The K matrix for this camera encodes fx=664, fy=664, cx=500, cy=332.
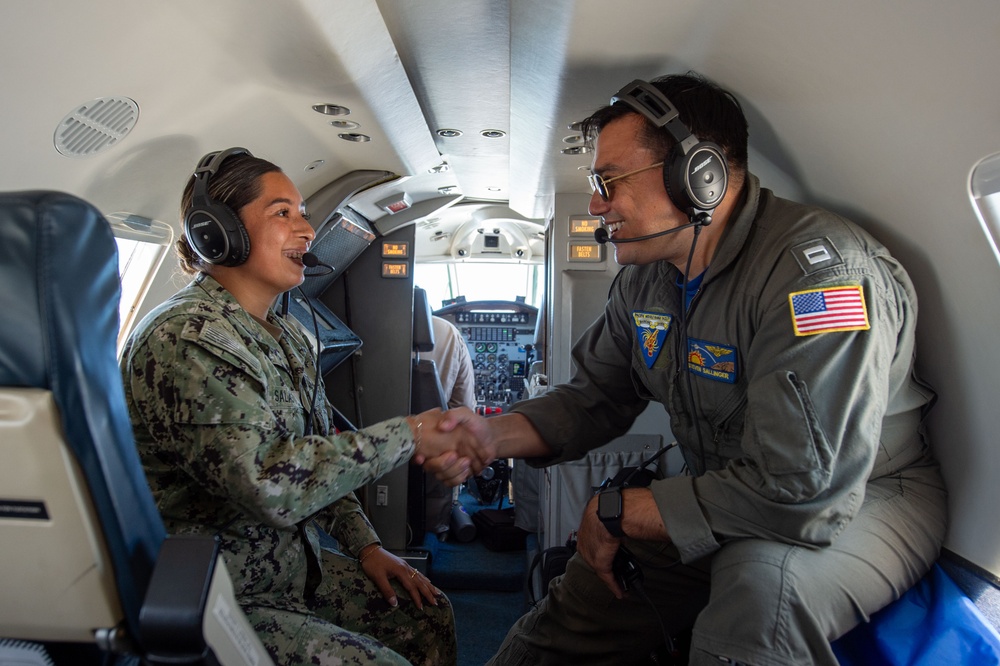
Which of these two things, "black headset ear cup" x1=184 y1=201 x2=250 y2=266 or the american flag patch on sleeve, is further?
"black headset ear cup" x1=184 y1=201 x2=250 y2=266

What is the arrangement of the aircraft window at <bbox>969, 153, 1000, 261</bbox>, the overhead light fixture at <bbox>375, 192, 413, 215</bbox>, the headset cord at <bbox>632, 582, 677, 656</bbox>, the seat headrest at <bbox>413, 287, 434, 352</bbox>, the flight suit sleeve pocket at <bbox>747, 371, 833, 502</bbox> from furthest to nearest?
the seat headrest at <bbox>413, 287, 434, 352</bbox> → the overhead light fixture at <bbox>375, 192, 413, 215</bbox> → the headset cord at <bbox>632, 582, 677, 656</bbox> → the flight suit sleeve pocket at <bbox>747, 371, 833, 502</bbox> → the aircraft window at <bbox>969, 153, 1000, 261</bbox>

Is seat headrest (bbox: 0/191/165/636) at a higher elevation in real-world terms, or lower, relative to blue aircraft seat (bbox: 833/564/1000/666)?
higher

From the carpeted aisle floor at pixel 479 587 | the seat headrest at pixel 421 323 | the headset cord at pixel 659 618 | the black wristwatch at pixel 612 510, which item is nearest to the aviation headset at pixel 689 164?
the black wristwatch at pixel 612 510

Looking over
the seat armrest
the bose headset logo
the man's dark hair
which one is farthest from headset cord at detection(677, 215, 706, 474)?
the seat armrest

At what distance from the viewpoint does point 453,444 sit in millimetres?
2021

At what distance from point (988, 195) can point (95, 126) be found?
215 cm

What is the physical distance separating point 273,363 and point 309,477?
38 centimetres

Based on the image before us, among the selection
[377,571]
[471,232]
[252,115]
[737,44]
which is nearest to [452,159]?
[252,115]

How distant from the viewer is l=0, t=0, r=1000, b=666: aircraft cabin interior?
2.80 ft

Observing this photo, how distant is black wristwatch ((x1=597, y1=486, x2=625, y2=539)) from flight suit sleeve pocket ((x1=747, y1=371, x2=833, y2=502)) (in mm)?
355

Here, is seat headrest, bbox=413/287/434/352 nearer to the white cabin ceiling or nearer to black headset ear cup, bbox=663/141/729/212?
the white cabin ceiling

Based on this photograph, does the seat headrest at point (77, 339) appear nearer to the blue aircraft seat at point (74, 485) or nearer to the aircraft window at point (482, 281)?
the blue aircraft seat at point (74, 485)

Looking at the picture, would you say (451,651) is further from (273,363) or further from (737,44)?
(737,44)

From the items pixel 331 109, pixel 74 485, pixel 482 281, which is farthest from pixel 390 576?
pixel 482 281
